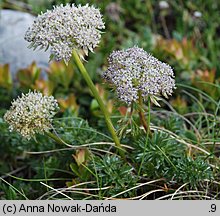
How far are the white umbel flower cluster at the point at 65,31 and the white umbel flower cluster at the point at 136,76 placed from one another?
0.40 feet

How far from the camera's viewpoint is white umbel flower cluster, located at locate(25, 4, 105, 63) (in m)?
1.84

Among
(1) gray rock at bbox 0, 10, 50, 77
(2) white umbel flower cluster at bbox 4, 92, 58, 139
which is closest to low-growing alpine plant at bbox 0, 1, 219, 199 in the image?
(2) white umbel flower cluster at bbox 4, 92, 58, 139

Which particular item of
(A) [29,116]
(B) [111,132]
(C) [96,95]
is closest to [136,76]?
(C) [96,95]

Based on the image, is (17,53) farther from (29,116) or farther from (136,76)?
(136,76)

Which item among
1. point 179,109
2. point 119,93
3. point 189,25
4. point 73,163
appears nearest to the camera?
point 119,93

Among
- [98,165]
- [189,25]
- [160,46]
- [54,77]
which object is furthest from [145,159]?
[189,25]

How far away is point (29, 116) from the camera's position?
194 cm

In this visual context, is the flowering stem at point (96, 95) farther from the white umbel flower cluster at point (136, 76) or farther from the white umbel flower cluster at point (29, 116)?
the white umbel flower cluster at point (29, 116)

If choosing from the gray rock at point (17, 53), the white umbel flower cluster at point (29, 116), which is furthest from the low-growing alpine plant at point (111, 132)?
the gray rock at point (17, 53)

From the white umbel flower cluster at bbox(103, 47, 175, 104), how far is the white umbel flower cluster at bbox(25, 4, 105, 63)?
4.8 inches

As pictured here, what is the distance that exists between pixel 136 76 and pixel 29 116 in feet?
1.37
